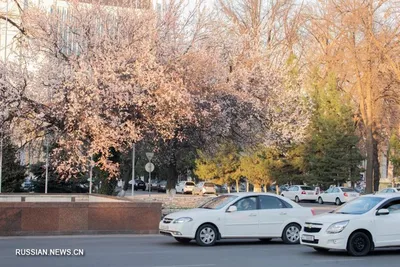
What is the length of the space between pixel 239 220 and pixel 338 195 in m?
31.4

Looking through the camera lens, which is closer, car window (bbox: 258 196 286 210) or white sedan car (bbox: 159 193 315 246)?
white sedan car (bbox: 159 193 315 246)

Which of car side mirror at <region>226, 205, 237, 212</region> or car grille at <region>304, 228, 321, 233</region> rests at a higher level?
car side mirror at <region>226, 205, 237, 212</region>

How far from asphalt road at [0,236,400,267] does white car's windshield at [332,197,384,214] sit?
104 cm

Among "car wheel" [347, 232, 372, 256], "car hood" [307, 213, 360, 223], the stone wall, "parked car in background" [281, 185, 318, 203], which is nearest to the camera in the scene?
"car wheel" [347, 232, 372, 256]

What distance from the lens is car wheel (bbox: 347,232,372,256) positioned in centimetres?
1502

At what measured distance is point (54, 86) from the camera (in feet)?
83.0

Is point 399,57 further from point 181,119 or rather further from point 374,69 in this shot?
point 181,119

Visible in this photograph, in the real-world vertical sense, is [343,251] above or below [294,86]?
below

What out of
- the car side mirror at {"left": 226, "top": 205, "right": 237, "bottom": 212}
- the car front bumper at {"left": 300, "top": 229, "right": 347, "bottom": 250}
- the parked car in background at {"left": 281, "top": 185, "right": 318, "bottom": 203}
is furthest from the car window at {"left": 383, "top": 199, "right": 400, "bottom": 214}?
the parked car in background at {"left": 281, "top": 185, "right": 318, "bottom": 203}

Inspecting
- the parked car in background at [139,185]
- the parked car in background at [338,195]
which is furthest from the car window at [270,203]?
the parked car in background at [139,185]

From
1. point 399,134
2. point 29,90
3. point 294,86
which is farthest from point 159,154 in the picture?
point 399,134

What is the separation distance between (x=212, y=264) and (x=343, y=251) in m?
4.30

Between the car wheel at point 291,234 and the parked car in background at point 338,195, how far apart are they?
93.8 feet

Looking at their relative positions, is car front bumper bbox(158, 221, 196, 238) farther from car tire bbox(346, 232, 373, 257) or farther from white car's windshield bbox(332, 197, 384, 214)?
car tire bbox(346, 232, 373, 257)
